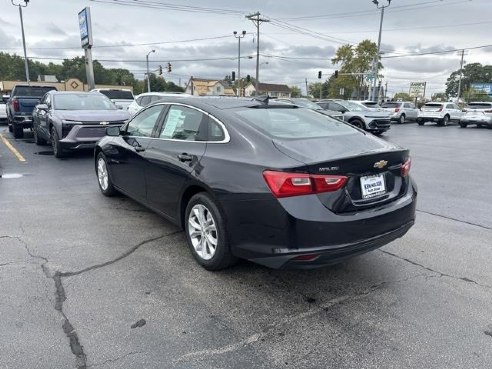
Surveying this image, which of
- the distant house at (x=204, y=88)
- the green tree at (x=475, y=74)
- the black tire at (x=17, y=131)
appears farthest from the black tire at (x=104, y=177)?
the green tree at (x=475, y=74)

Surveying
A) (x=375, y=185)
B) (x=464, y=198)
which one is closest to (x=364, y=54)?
(x=464, y=198)

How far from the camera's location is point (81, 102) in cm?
1053

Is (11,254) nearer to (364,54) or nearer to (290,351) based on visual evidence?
(290,351)

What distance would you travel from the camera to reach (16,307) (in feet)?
10.5

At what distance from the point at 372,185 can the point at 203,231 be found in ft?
5.14

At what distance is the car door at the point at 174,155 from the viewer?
3.90 meters

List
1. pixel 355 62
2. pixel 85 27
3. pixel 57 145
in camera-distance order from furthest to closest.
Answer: pixel 355 62
pixel 85 27
pixel 57 145

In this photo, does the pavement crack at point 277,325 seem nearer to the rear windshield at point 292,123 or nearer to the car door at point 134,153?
the rear windshield at point 292,123

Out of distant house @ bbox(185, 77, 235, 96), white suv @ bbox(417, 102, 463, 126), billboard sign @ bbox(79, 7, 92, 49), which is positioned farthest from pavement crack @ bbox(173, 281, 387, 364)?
distant house @ bbox(185, 77, 235, 96)

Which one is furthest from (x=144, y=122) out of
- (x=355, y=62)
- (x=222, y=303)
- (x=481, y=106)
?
(x=355, y=62)

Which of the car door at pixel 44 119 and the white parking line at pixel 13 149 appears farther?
the car door at pixel 44 119

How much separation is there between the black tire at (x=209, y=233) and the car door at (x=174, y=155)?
0.80ft

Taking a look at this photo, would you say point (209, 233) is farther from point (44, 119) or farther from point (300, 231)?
point (44, 119)

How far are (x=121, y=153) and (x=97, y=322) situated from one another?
288 centimetres
